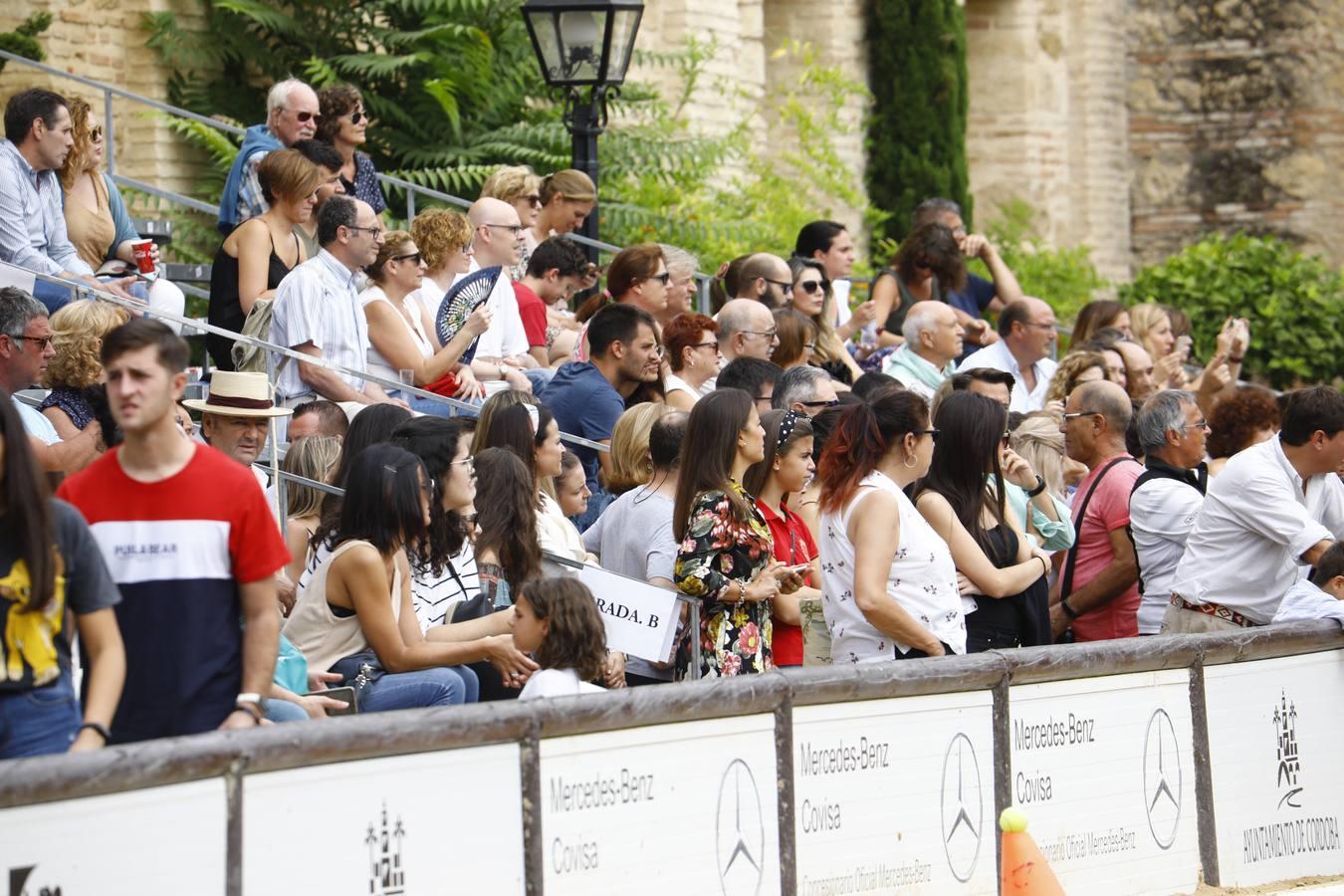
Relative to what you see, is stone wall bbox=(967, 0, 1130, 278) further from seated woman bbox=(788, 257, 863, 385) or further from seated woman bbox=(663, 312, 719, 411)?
seated woman bbox=(663, 312, 719, 411)

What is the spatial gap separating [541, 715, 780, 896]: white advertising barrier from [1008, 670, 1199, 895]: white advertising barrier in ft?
4.12

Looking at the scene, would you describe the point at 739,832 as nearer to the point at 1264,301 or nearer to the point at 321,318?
the point at 321,318

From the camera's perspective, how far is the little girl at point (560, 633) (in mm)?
6500

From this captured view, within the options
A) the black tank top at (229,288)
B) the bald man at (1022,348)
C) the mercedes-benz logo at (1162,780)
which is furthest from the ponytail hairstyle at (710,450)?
the bald man at (1022,348)

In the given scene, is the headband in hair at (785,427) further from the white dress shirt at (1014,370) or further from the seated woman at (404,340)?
the white dress shirt at (1014,370)

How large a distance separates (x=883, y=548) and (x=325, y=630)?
1929 mm

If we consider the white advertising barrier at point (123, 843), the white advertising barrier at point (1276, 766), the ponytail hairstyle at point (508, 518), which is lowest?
the white advertising barrier at point (1276, 766)

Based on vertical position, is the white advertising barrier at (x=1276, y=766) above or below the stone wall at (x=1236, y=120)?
below

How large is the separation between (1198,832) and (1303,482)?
1.70m

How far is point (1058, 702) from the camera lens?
7461 mm

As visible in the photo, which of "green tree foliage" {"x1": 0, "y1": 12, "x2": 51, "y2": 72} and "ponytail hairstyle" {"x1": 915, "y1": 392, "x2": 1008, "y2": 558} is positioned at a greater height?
"green tree foliage" {"x1": 0, "y1": 12, "x2": 51, "y2": 72}

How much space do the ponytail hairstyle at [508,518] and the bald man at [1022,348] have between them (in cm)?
507

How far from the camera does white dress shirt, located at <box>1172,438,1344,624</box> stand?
835 centimetres

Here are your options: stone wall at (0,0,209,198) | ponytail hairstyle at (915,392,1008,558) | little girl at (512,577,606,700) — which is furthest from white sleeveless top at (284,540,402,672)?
stone wall at (0,0,209,198)
